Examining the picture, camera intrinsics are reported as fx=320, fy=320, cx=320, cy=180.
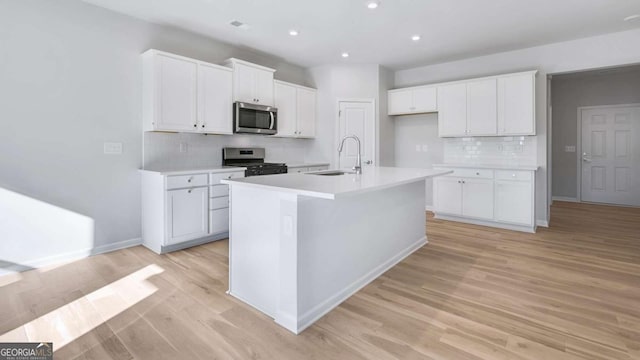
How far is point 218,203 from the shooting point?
12.5ft

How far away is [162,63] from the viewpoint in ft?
11.4

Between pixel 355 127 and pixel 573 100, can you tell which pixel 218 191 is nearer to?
pixel 355 127

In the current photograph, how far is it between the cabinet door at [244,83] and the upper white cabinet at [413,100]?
251 centimetres

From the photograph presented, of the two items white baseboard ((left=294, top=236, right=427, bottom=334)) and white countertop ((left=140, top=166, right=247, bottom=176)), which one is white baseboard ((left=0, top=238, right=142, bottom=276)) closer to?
white countertop ((left=140, top=166, right=247, bottom=176))

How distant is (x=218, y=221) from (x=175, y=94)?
1.53 metres

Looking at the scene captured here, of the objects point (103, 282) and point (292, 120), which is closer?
point (103, 282)

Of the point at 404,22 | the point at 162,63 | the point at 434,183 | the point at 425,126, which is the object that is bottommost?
the point at 434,183

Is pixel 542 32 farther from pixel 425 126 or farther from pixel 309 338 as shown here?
pixel 309 338

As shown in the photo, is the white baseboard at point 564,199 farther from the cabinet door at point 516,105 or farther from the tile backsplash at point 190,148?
the tile backsplash at point 190,148

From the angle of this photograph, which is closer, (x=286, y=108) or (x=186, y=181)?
(x=186, y=181)

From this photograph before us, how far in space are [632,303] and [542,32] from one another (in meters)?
3.31

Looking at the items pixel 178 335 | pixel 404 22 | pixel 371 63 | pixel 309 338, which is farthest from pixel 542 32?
pixel 178 335

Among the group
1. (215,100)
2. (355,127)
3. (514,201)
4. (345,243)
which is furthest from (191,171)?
(514,201)

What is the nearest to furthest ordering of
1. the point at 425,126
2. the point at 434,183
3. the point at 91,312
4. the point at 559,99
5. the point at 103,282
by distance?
the point at 91,312 → the point at 103,282 → the point at 434,183 → the point at 425,126 → the point at 559,99
